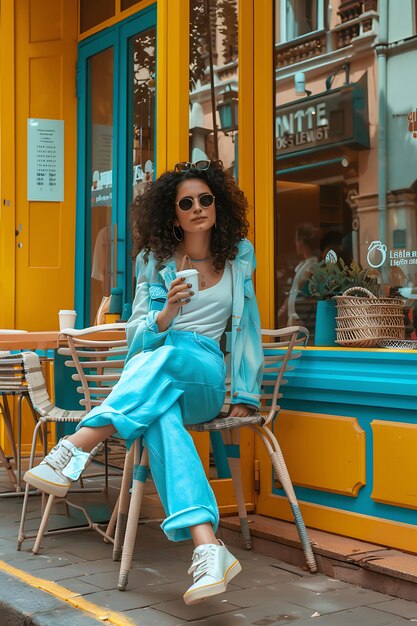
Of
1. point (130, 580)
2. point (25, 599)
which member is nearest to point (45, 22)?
point (130, 580)

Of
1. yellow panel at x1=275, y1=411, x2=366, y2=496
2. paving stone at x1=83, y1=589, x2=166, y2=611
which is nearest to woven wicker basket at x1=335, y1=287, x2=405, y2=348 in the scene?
yellow panel at x1=275, y1=411, x2=366, y2=496

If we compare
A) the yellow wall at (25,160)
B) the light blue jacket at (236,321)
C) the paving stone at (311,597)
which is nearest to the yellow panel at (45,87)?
the yellow wall at (25,160)

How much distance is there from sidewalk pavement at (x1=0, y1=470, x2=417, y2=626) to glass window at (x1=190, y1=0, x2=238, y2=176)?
2045 mm

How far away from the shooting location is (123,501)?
418cm

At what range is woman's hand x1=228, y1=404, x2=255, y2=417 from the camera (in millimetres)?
4083

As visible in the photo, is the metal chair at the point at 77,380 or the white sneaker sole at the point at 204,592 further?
the metal chair at the point at 77,380

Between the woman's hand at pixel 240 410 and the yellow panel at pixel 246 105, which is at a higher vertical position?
the yellow panel at pixel 246 105

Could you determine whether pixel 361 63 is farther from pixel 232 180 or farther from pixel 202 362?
pixel 202 362

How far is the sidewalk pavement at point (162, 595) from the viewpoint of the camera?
11.2 feet

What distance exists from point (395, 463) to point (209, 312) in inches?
39.7

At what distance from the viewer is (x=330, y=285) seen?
4.70 m

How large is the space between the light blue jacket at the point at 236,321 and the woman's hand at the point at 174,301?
0.04 metres

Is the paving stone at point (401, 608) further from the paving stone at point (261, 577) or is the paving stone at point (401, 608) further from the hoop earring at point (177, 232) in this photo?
the hoop earring at point (177, 232)

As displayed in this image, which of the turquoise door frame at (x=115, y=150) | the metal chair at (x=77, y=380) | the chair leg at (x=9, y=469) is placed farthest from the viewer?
the turquoise door frame at (x=115, y=150)
